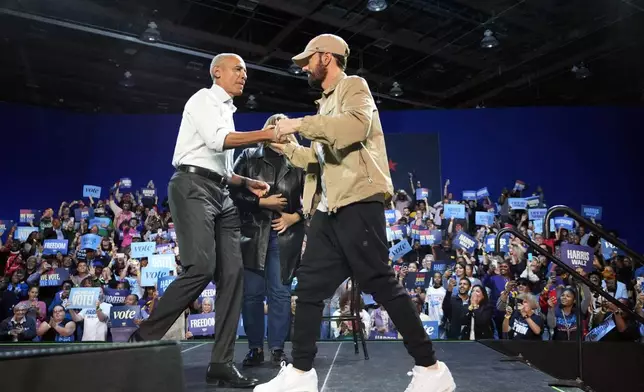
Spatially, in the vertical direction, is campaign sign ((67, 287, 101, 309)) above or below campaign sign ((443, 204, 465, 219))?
below

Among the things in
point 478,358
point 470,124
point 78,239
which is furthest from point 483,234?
point 78,239

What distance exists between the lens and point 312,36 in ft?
31.6

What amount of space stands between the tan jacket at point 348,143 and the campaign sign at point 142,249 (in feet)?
18.4

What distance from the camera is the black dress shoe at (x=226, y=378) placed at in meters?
2.28

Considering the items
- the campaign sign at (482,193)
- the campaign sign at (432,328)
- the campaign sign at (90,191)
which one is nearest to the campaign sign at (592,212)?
the campaign sign at (482,193)

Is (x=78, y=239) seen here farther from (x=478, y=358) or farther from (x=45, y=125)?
(x=478, y=358)

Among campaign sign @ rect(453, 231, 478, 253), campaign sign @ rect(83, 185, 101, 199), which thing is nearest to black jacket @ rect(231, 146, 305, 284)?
campaign sign @ rect(453, 231, 478, 253)

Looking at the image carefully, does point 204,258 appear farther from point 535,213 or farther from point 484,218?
point 535,213

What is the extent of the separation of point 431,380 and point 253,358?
1.44 m

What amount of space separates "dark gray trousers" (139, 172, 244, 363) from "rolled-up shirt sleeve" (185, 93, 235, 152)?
7.5 inches

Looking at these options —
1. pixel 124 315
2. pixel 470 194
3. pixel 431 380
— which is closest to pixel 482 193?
pixel 470 194

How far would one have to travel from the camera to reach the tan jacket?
1879 mm

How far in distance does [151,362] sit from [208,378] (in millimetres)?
1147

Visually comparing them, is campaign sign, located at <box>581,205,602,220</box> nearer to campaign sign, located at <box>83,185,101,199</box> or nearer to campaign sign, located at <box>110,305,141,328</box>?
campaign sign, located at <box>110,305,141,328</box>
